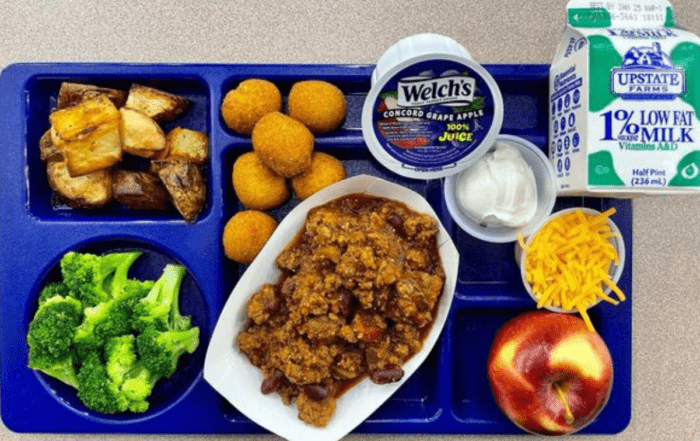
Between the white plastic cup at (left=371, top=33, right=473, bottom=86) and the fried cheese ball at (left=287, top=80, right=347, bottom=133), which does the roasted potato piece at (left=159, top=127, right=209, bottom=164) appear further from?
the white plastic cup at (left=371, top=33, right=473, bottom=86)

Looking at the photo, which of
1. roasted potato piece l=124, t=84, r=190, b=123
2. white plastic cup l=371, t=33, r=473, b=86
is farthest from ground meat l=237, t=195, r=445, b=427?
roasted potato piece l=124, t=84, r=190, b=123

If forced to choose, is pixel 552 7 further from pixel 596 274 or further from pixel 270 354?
pixel 270 354

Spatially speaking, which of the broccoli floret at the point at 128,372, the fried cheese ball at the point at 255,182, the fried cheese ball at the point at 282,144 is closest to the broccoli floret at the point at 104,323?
the broccoli floret at the point at 128,372

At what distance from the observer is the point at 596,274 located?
1524 millimetres

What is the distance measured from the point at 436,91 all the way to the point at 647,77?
0.43 meters

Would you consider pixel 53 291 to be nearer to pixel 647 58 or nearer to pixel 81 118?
pixel 81 118

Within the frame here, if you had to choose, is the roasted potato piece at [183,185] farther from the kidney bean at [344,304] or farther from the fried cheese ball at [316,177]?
the kidney bean at [344,304]

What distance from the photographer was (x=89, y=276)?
160 cm

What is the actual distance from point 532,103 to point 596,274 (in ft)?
1.58

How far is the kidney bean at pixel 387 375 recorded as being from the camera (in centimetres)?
151

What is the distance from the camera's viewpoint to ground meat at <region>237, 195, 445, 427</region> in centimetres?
149

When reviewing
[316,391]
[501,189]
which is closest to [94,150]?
[316,391]

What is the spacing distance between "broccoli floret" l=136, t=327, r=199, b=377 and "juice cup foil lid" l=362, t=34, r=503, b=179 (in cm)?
66

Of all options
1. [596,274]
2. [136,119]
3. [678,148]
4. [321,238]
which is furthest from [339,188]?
[678,148]
